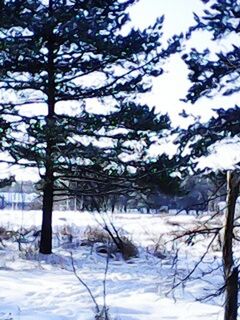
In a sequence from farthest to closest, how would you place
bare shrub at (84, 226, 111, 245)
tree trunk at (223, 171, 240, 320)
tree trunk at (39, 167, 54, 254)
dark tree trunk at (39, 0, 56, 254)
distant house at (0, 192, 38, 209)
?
distant house at (0, 192, 38, 209) → bare shrub at (84, 226, 111, 245) → tree trunk at (39, 167, 54, 254) → dark tree trunk at (39, 0, 56, 254) → tree trunk at (223, 171, 240, 320)

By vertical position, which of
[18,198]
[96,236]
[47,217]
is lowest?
[96,236]

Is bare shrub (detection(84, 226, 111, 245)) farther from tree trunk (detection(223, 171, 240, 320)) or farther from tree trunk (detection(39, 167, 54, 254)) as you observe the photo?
tree trunk (detection(223, 171, 240, 320))

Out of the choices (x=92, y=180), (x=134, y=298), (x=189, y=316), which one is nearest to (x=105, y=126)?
(x=92, y=180)

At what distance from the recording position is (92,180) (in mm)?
12914

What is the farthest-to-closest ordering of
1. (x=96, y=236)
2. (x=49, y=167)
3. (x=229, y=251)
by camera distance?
(x=96, y=236)
(x=49, y=167)
(x=229, y=251)

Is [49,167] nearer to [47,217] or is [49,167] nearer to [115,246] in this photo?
[47,217]

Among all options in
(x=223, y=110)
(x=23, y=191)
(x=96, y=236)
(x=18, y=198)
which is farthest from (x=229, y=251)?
(x=18, y=198)

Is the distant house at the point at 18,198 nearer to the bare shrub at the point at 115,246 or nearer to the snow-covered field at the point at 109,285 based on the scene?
the bare shrub at the point at 115,246

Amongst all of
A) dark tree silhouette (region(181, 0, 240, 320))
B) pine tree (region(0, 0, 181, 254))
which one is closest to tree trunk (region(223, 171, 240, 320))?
dark tree silhouette (region(181, 0, 240, 320))

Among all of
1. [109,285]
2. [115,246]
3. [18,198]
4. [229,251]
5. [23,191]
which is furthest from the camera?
[18,198]

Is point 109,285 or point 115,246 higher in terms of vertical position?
point 115,246

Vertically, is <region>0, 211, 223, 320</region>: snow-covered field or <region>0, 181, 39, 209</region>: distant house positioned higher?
<region>0, 181, 39, 209</region>: distant house

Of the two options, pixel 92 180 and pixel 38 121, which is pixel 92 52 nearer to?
pixel 38 121

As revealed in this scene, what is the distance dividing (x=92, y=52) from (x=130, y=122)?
197 cm
